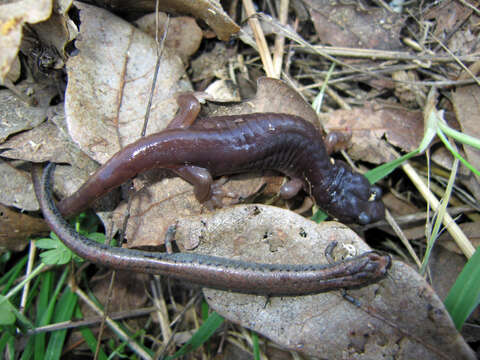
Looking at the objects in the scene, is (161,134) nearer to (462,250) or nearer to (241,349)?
(241,349)

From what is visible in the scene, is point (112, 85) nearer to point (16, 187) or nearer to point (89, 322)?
point (16, 187)

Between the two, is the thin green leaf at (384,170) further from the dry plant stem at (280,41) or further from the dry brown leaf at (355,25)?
the dry plant stem at (280,41)

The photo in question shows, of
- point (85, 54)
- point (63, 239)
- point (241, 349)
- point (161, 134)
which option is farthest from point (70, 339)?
point (85, 54)

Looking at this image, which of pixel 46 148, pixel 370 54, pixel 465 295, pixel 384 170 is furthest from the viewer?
pixel 370 54

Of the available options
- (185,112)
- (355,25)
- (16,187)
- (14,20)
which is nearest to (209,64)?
(185,112)

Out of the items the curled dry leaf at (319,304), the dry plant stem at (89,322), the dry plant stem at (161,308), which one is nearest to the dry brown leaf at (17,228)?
the dry plant stem at (89,322)

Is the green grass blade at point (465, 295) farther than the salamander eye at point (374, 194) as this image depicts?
No
